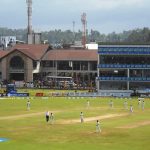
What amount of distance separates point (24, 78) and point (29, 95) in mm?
31316

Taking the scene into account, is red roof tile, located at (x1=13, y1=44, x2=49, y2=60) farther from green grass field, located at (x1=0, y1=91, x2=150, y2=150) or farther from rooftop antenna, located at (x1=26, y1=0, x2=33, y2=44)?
green grass field, located at (x1=0, y1=91, x2=150, y2=150)

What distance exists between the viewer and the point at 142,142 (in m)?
41.3

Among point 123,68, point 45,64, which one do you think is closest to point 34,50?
point 45,64

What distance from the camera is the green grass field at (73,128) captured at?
132ft

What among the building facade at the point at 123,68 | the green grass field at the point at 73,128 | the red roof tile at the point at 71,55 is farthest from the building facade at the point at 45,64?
the green grass field at the point at 73,128

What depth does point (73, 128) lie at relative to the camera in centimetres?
5034

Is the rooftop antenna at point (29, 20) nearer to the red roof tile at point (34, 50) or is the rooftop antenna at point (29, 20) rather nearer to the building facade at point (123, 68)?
the red roof tile at point (34, 50)

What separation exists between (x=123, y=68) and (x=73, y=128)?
59.2m

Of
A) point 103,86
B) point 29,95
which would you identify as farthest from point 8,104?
point 103,86

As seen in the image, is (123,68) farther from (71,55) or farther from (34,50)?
(34,50)

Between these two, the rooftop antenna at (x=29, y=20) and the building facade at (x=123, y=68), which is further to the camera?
the rooftop antenna at (x=29, y=20)

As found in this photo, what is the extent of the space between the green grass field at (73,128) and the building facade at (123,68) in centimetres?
3017

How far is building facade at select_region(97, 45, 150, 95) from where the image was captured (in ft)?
351

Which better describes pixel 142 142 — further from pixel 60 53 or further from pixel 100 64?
pixel 60 53
